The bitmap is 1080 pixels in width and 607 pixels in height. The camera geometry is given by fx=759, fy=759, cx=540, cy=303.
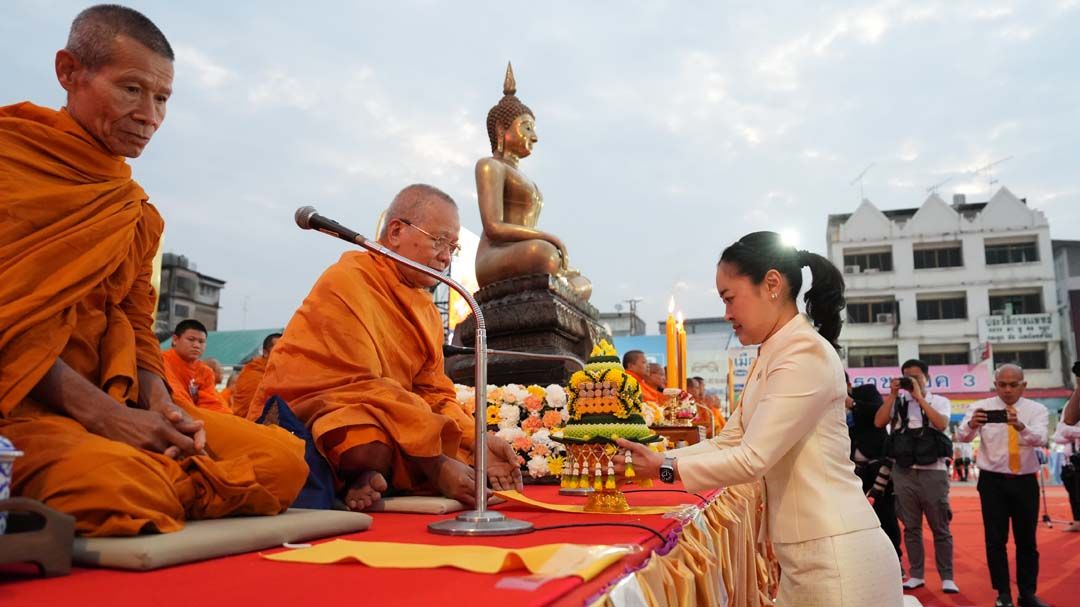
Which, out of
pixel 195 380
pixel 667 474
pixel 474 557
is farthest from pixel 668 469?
pixel 195 380

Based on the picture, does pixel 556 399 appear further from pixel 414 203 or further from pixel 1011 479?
pixel 1011 479

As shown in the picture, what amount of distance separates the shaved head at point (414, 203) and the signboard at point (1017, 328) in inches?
1104

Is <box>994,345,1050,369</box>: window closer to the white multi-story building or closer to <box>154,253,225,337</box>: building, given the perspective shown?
the white multi-story building

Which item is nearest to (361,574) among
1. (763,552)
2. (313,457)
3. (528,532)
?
(528,532)

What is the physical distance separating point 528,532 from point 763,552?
2.70m

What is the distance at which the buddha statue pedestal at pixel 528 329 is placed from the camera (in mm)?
5383

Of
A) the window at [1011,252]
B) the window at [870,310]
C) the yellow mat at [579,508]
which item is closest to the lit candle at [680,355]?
the yellow mat at [579,508]

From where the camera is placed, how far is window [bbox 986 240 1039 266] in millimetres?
27250

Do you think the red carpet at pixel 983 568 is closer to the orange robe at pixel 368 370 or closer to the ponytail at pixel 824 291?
the ponytail at pixel 824 291

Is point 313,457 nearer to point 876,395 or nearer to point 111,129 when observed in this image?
point 111,129

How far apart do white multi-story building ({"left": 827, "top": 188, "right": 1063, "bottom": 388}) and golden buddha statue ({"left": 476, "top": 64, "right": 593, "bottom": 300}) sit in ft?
79.9

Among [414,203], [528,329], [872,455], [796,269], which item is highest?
[414,203]

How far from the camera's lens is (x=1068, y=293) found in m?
25.7

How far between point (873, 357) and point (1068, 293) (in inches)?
255
